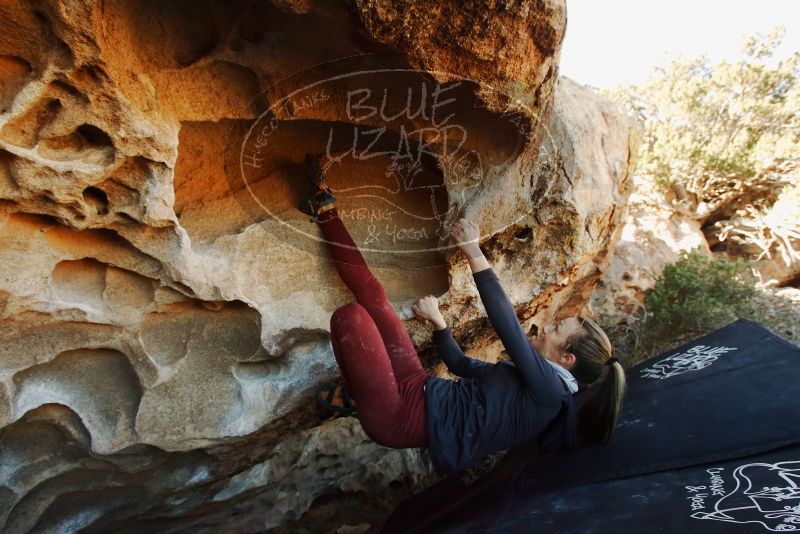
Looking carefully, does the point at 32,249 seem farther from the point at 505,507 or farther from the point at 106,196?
the point at 505,507

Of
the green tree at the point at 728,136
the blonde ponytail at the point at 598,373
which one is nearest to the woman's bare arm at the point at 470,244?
the blonde ponytail at the point at 598,373

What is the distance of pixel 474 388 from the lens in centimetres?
204

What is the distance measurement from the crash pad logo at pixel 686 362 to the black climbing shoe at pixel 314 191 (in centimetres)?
249

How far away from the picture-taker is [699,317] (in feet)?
15.9

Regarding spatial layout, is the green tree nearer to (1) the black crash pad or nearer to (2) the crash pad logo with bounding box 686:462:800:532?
(1) the black crash pad

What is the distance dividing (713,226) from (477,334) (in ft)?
23.3

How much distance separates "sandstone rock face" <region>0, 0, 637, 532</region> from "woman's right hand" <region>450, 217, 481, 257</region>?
262 millimetres

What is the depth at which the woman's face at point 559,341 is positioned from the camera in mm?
2254

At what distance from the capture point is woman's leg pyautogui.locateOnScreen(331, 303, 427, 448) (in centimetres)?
195

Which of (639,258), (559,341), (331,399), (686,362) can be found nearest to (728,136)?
(639,258)

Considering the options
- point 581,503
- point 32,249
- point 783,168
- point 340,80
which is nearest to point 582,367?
point 581,503

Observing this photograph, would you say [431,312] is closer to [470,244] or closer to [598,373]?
[470,244]

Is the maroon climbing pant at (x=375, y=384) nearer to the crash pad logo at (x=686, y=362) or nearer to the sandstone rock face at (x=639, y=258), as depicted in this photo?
the crash pad logo at (x=686, y=362)

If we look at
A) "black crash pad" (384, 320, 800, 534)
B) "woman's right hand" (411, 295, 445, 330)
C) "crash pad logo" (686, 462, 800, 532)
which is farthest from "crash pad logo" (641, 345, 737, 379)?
"woman's right hand" (411, 295, 445, 330)
